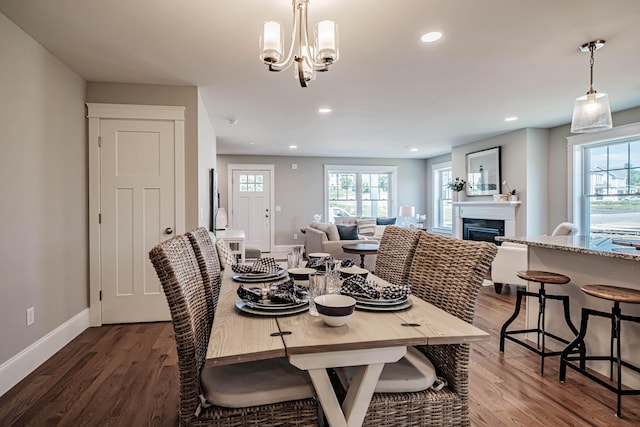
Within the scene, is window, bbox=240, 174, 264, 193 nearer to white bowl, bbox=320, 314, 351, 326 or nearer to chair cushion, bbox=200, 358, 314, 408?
chair cushion, bbox=200, 358, 314, 408

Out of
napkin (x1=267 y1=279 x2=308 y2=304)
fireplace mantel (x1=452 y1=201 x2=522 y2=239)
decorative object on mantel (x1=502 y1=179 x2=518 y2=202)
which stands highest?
decorative object on mantel (x1=502 y1=179 x2=518 y2=202)

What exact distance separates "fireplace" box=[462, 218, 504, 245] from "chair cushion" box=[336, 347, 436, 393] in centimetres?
522

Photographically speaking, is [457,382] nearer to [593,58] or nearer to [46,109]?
[593,58]

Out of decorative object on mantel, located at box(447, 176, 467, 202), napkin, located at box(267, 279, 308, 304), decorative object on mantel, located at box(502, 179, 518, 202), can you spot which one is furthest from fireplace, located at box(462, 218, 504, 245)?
napkin, located at box(267, 279, 308, 304)

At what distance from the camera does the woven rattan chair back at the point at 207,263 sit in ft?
6.18

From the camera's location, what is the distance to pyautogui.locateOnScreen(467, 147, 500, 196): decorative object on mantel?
6.16m

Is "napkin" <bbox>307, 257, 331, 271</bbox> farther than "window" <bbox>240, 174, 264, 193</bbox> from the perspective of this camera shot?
No

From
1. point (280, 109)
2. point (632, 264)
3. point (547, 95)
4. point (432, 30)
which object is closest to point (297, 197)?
point (280, 109)

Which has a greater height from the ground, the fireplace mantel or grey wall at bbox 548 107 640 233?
grey wall at bbox 548 107 640 233

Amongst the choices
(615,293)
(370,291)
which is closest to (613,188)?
(615,293)

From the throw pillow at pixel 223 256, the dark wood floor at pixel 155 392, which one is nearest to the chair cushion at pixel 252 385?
the dark wood floor at pixel 155 392

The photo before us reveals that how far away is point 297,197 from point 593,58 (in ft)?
21.0

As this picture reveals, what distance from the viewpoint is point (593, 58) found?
9.49 feet

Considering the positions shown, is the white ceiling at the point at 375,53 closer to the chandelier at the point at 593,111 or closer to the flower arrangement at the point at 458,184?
the chandelier at the point at 593,111
